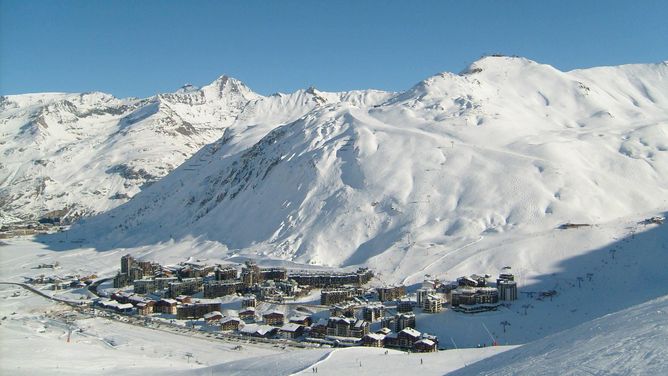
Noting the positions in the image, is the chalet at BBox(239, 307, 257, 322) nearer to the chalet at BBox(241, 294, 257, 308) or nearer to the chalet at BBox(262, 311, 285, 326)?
the chalet at BBox(241, 294, 257, 308)

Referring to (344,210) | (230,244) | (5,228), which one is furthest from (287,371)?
(5,228)

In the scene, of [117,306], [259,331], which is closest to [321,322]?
[259,331]

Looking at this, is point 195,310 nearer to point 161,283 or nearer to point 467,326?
point 161,283

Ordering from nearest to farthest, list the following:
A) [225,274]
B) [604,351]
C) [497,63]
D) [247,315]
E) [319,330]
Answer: [604,351] → [319,330] → [247,315] → [225,274] → [497,63]

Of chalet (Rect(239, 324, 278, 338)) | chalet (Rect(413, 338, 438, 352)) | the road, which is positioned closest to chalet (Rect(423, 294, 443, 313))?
chalet (Rect(413, 338, 438, 352))

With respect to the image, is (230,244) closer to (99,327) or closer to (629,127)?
(99,327)

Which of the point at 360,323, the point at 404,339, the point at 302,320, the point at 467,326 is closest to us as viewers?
the point at 404,339

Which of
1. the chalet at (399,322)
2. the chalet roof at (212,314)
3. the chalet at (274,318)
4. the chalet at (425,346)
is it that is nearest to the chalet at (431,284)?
the chalet at (399,322)
